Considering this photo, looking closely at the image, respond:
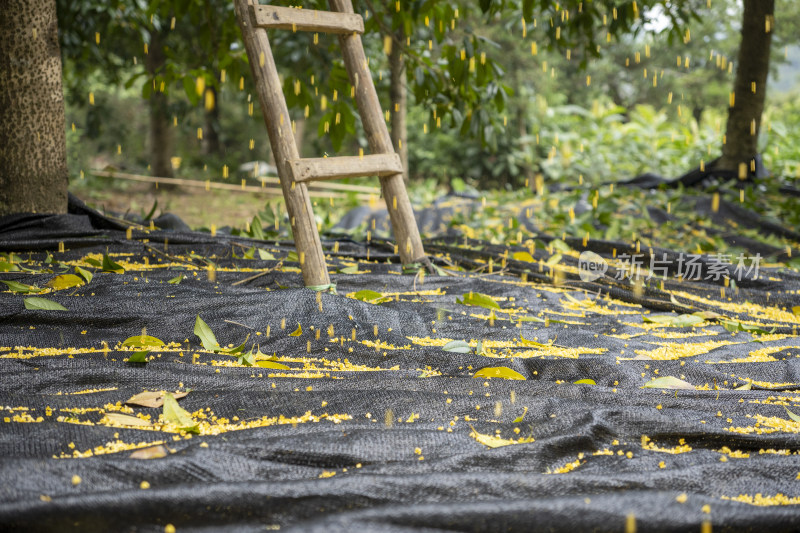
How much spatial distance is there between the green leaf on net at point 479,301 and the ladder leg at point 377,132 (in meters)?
0.55

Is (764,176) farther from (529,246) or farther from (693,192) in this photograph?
(529,246)

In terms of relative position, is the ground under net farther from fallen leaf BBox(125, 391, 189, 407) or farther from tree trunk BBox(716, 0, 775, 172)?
tree trunk BBox(716, 0, 775, 172)

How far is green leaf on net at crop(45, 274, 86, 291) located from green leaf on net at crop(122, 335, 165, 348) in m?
0.57

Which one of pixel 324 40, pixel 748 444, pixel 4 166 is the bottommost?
pixel 748 444

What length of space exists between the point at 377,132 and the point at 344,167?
33cm

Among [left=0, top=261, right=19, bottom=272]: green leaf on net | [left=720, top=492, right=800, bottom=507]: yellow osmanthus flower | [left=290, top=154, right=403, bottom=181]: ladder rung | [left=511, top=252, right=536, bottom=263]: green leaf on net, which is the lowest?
[left=720, top=492, right=800, bottom=507]: yellow osmanthus flower

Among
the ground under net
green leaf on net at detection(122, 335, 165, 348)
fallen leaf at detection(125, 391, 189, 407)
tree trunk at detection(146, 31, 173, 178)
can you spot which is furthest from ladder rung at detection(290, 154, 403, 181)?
tree trunk at detection(146, 31, 173, 178)

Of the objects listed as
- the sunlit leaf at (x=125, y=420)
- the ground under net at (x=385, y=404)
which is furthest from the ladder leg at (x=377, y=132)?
the sunlit leaf at (x=125, y=420)

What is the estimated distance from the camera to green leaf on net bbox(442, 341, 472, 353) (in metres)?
1.84

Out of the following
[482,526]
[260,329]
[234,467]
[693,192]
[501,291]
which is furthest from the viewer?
[693,192]

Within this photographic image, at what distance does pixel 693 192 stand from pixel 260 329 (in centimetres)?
413

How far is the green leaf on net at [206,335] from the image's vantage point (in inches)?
68.9

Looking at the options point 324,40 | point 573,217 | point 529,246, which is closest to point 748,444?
point 529,246

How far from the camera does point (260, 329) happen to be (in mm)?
1875
